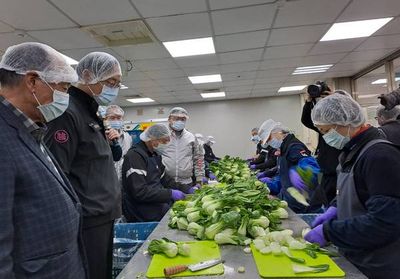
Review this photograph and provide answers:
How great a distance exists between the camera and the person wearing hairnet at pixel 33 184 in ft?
3.12

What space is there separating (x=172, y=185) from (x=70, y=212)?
7.08 feet

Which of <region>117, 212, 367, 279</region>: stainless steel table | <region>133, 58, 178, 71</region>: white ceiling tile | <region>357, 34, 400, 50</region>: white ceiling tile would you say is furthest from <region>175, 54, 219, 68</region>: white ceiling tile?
<region>117, 212, 367, 279</region>: stainless steel table

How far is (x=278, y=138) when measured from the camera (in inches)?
146

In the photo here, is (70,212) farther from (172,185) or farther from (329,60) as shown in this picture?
(329,60)

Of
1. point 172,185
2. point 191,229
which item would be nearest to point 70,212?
point 191,229

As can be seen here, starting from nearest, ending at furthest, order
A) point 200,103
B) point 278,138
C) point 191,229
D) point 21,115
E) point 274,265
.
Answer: point 21,115 < point 274,265 < point 191,229 < point 278,138 < point 200,103

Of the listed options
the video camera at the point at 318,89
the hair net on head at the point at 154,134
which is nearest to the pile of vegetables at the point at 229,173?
the hair net on head at the point at 154,134

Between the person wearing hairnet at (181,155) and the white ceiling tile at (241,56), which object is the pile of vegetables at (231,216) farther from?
the white ceiling tile at (241,56)

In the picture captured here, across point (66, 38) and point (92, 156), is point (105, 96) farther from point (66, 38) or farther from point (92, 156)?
point (66, 38)

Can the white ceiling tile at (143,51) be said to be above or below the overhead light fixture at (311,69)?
above

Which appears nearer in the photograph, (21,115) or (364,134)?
(21,115)

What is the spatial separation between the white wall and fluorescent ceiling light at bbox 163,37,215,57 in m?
6.28

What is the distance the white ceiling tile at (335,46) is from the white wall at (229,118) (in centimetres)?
562

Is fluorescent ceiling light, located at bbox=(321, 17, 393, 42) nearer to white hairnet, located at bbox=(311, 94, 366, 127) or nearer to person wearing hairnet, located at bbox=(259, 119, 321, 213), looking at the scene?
person wearing hairnet, located at bbox=(259, 119, 321, 213)
